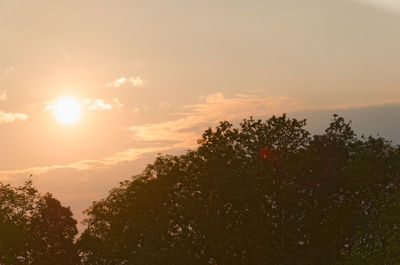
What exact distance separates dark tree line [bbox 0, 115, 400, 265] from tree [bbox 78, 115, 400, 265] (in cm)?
11

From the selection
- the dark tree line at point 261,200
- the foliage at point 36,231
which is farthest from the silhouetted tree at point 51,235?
the dark tree line at point 261,200

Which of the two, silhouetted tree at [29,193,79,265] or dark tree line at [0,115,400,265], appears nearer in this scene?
dark tree line at [0,115,400,265]

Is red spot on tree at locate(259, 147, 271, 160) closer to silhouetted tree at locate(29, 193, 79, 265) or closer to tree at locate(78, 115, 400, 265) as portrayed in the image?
tree at locate(78, 115, 400, 265)

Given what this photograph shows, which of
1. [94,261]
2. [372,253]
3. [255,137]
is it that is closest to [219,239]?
[255,137]

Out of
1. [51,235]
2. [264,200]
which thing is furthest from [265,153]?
[51,235]

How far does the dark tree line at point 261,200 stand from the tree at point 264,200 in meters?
0.11

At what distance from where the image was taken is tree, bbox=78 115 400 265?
56.4 m

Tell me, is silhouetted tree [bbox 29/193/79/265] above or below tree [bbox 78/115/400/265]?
below

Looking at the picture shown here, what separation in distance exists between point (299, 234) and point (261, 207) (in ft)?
15.7

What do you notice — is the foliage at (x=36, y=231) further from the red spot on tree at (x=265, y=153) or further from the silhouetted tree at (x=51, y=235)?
the red spot on tree at (x=265, y=153)

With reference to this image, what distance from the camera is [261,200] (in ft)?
188

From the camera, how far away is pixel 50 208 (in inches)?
3563

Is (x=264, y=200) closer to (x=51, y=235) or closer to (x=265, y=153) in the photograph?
(x=265, y=153)

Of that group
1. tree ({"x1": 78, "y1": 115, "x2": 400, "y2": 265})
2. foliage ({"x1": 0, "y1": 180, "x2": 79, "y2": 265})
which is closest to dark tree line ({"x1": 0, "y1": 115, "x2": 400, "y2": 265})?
tree ({"x1": 78, "y1": 115, "x2": 400, "y2": 265})
